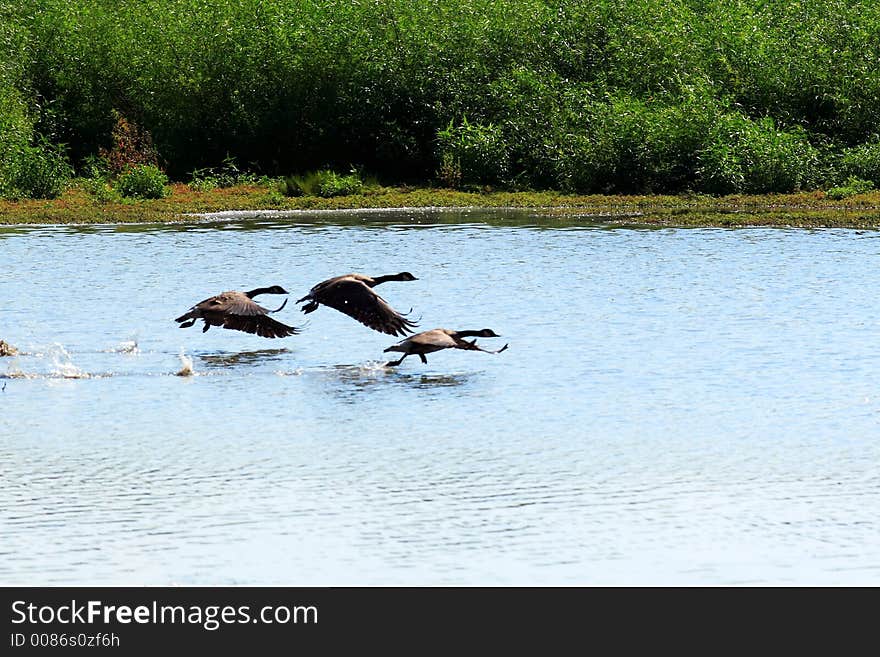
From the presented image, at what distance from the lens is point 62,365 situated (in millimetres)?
13516

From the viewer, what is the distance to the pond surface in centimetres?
806

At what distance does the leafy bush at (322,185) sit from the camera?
111 feet

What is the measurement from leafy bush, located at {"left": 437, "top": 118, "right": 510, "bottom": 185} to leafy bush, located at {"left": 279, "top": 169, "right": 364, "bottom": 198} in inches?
83.3

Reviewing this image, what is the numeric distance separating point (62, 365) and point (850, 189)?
827 inches

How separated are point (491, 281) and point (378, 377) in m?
6.81

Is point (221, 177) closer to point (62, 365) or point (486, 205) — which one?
point (486, 205)

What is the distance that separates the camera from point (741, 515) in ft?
28.6

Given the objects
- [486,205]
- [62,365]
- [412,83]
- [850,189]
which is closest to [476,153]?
[486,205]

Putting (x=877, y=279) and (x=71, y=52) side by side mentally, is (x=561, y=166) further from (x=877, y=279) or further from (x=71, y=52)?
(x=877, y=279)

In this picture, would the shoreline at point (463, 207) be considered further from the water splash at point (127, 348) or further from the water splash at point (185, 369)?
the water splash at point (185, 369)

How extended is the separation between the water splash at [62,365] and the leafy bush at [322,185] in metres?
19.5

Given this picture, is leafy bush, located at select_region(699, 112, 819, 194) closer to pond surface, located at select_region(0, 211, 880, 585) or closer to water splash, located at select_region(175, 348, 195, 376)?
pond surface, located at select_region(0, 211, 880, 585)

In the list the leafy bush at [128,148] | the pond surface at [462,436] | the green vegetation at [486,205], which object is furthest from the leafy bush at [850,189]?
the leafy bush at [128,148]
